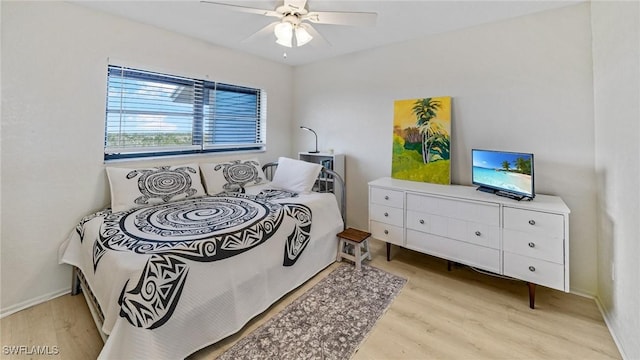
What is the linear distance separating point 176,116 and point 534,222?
3.47 metres

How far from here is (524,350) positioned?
63.3 inches

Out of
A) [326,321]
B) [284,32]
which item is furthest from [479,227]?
[284,32]

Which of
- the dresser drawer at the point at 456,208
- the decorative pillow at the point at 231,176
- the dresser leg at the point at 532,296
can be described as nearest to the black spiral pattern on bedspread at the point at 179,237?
the decorative pillow at the point at 231,176

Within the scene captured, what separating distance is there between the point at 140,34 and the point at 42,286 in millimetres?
2330

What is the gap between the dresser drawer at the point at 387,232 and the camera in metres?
2.63

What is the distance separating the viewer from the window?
2.49 m

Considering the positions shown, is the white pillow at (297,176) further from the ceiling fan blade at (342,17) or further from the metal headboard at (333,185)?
the ceiling fan blade at (342,17)

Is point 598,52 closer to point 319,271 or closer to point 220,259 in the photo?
point 319,271

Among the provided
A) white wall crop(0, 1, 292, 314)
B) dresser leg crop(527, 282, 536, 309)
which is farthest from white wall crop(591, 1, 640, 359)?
white wall crop(0, 1, 292, 314)

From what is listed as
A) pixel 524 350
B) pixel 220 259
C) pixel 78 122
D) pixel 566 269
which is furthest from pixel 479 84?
pixel 78 122

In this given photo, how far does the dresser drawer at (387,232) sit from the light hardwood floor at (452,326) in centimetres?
44

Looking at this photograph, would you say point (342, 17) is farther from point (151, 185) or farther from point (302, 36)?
point (151, 185)

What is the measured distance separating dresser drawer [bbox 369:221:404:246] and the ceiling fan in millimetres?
1830

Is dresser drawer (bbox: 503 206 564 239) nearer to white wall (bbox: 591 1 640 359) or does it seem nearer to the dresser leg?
white wall (bbox: 591 1 640 359)
